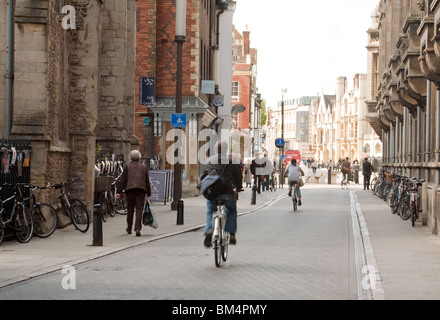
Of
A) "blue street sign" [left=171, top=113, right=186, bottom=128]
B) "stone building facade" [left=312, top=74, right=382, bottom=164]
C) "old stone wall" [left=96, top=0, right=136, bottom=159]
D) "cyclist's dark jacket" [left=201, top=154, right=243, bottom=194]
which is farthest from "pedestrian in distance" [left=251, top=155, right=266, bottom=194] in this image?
"stone building facade" [left=312, top=74, right=382, bottom=164]

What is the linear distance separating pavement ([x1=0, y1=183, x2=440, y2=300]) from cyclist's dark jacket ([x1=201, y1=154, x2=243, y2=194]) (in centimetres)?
227

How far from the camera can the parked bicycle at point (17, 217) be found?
16.4 metres

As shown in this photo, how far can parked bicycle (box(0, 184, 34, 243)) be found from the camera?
644 inches

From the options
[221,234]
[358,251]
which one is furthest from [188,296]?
[358,251]

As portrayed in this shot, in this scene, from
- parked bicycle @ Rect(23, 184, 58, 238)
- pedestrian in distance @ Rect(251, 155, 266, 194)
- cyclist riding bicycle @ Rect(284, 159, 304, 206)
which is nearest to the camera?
parked bicycle @ Rect(23, 184, 58, 238)

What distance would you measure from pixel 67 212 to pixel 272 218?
7848mm

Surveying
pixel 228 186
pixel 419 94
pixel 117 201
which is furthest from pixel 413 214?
pixel 228 186

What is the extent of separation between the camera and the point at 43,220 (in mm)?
17859

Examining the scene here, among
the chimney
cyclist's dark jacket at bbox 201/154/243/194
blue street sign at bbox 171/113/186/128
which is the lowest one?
cyclist's dark jacket at bbox 201/154/243/194

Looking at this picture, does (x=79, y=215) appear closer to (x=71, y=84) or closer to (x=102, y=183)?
(x=102, y=183)

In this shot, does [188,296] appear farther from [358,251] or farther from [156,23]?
[156,23]

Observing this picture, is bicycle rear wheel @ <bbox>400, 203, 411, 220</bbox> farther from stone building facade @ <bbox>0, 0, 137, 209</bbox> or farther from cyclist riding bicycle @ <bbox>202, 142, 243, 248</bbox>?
cyclist riding bicycle @ <bbox>202, 142, 243, 248</bbox>

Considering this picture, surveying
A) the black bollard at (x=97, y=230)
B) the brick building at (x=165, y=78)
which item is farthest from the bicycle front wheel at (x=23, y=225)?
the brick building at (x=165, y=78)

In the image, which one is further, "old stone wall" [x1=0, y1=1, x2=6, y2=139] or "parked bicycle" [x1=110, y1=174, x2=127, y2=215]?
"parked bicycle" [x1=110, y1=174, x2=127, y2=215]
